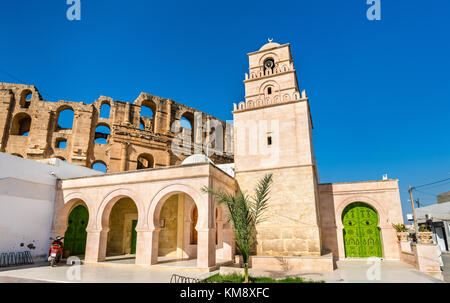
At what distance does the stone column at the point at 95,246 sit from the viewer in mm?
11914

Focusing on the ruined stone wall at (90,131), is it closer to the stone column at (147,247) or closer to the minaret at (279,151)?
the minaret at (279,151)

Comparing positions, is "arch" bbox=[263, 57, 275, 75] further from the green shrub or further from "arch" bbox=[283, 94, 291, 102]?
the green shrub

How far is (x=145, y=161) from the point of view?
946 inches

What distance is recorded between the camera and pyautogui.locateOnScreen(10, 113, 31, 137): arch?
21531 millimetres

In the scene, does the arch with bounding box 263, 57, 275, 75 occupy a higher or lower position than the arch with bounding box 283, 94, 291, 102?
higher

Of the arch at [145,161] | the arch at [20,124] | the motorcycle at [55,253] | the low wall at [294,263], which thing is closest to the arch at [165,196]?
the low wall at [294,263]

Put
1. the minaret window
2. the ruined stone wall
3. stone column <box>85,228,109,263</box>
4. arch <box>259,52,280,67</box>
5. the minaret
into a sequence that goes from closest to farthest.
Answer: stone column <box>85,228,109,263</box>, the minaret, arch <box>259,52,280,67</box>, the minaret window, the ruined stone wall

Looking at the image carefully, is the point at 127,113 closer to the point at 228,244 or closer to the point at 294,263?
the point at 228,244

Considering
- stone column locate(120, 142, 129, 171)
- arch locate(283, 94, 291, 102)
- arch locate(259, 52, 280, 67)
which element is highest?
arch locate(259, 52, 280, 67)

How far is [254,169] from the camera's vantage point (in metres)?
13.7

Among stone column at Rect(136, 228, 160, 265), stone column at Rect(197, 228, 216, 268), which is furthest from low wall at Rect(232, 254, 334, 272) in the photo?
stone column at Rect(136, 228, 160, 265)

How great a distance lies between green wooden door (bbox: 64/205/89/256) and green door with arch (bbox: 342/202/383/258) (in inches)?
569
